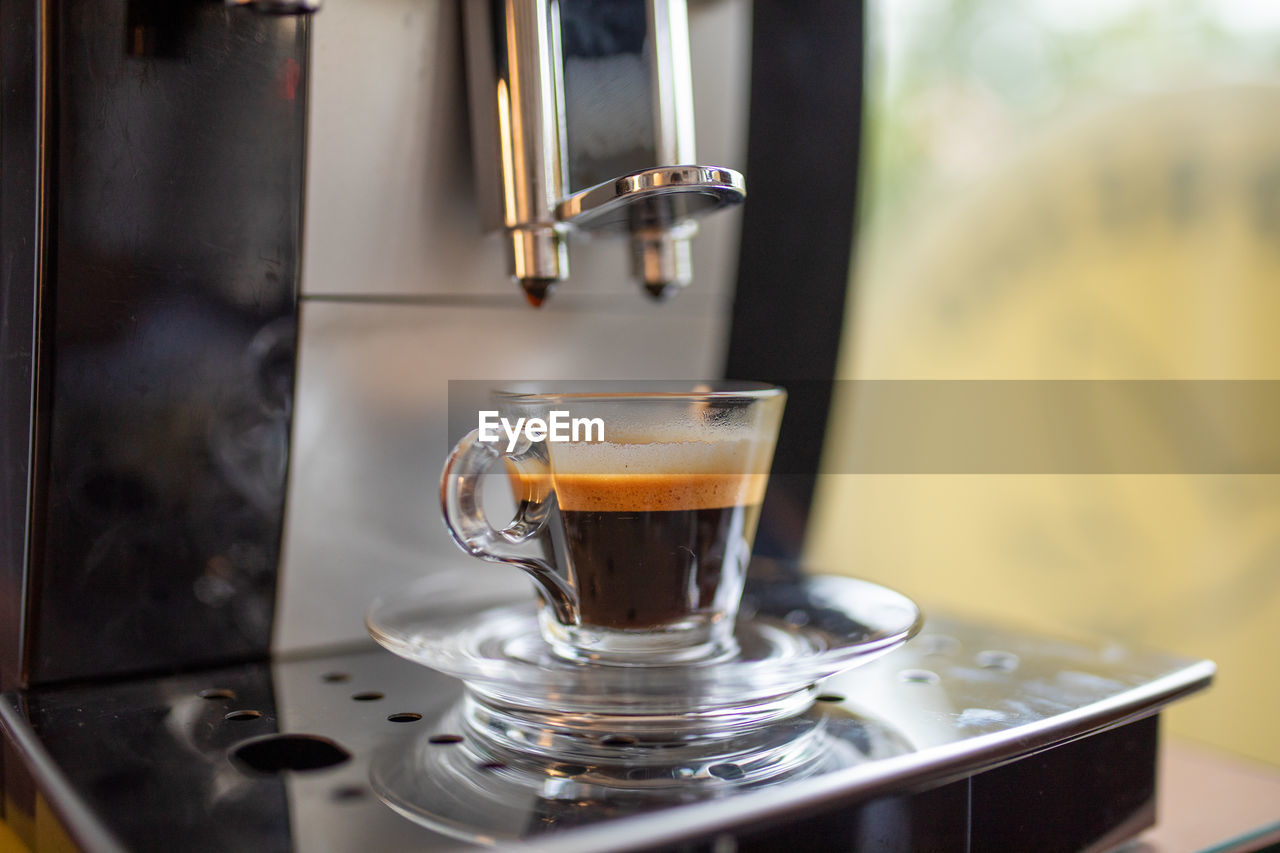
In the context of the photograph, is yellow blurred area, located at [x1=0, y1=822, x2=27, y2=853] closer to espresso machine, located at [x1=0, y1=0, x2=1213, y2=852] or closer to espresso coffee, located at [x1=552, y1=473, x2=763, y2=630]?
espresso machine, located at [x1=0, y1=0, x2=1213, y2=852]

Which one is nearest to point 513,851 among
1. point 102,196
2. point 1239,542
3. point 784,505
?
point 102,196

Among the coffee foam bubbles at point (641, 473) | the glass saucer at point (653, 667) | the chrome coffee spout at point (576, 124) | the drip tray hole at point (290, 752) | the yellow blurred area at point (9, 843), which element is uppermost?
the chrome coffee spout at point (576, 124)

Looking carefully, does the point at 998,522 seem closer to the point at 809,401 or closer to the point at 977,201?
the point at 977,201

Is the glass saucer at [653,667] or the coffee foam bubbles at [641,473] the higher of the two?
the coffee foam bubbles at [641,473]

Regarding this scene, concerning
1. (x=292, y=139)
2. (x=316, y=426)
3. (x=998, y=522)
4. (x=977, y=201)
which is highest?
(x=977, y=201)

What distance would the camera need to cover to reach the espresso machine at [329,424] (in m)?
0.35

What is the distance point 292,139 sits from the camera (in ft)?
1.53

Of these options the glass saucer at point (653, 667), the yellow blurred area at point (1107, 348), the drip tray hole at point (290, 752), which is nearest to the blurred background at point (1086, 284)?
the yellow blurred area at point (1107, 348)

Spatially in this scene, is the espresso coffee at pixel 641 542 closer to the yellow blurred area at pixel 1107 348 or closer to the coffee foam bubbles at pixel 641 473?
the coffee foam bubbles at pixel 641 473

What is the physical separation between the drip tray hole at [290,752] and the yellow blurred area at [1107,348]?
81 centimetres

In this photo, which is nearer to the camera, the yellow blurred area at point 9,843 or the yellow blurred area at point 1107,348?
the yellow blurred area at point 9,843

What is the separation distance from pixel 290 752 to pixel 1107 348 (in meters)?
1.08

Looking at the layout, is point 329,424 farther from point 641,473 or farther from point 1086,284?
point 1086,284

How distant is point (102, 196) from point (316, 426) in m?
0.14
